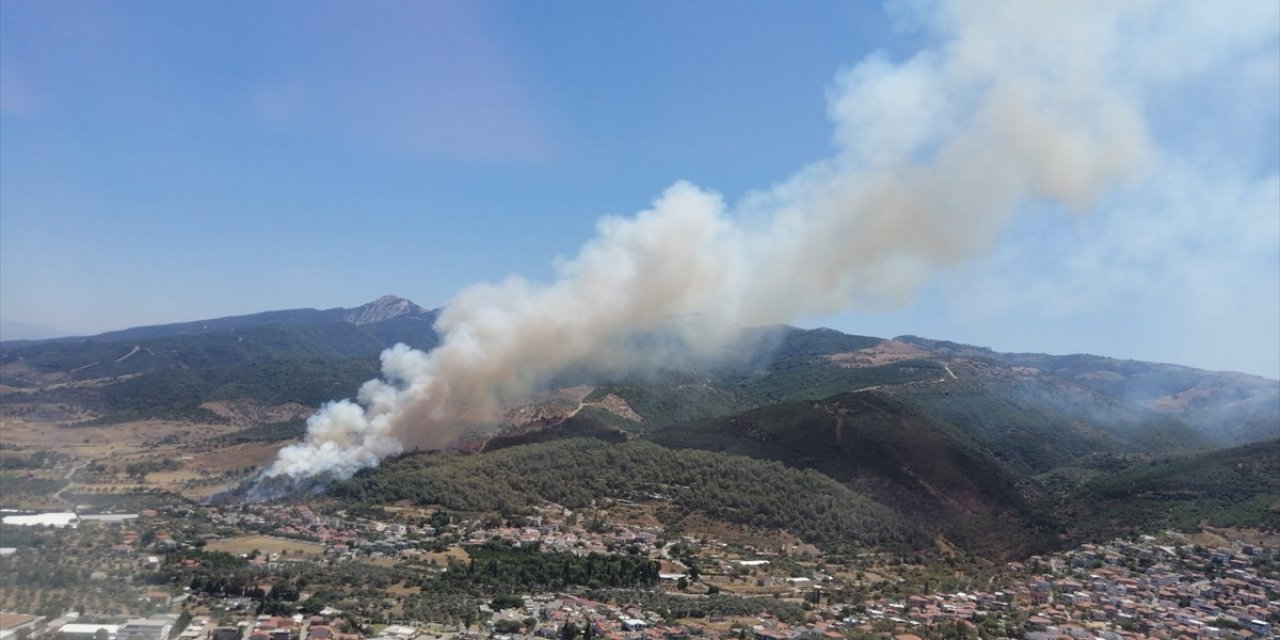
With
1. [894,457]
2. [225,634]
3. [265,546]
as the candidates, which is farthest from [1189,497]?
[225,634]

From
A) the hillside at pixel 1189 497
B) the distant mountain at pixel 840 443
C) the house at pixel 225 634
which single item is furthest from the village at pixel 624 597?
the distant mountain at pixel 840 443

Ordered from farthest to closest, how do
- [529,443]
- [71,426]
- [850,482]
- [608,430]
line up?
[71,426], [608,430], [529,443], [850,482]

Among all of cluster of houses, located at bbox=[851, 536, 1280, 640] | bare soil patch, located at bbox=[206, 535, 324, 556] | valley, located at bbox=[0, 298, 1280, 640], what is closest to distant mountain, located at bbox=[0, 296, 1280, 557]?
valley, located at bbox=[0, 298, 1280, 640]

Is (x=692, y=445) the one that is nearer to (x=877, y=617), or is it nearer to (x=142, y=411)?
(x=877, y=617)

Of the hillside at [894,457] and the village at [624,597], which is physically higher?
the hillside at [894,457]

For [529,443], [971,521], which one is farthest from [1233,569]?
[529,443]

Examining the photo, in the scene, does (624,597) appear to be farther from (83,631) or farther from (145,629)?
(83,631)

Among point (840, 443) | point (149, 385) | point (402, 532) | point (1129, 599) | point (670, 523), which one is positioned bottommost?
point (402, 532)

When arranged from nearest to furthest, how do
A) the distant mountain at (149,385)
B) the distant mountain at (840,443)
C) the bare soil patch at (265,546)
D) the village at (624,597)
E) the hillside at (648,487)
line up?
the village at (624,597) < the bare soil patch at (265,546) < the hillside at (648,487) < the distant mountain at (840,443) < the distant mountain at (149,385)

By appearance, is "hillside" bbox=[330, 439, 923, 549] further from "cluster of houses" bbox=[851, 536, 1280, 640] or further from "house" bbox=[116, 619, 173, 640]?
"house" bbox=[116, 619, 173, 640]

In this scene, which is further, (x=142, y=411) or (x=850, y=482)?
(x=142, y=411)

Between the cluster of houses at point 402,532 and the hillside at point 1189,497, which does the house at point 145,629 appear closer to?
the cluster of houses at point 402,532
